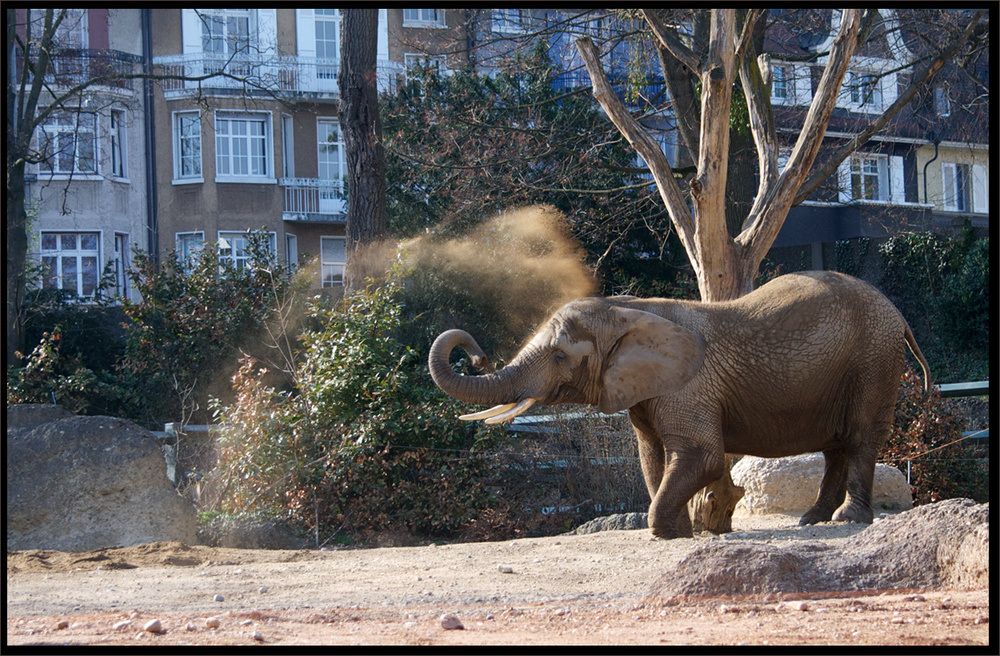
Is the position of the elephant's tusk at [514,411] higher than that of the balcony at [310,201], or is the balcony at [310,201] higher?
the balcony at [310,201]

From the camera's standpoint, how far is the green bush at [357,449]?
11.7 m

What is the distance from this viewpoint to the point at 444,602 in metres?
6.26

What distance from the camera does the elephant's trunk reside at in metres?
8.27

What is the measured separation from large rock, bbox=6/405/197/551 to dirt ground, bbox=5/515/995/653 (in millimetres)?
1044

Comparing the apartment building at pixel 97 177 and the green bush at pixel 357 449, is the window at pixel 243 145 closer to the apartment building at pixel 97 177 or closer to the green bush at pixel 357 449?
the apartment building at pixel 97 177

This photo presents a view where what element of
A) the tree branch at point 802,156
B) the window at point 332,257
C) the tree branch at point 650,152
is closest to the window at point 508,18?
the tree branch at point 650,152

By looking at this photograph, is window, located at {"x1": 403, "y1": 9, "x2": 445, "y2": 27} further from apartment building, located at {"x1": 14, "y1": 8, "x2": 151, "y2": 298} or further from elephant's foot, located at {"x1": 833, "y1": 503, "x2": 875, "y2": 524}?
elephant's foot, located at {"x1": 833, "y1": 503, "x2": 875, "y2": 524}

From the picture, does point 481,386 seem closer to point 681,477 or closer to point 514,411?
point 514,411

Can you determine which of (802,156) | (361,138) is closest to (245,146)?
(361,138)

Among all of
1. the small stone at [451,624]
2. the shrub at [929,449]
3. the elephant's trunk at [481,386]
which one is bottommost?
the shrub at [929,449]

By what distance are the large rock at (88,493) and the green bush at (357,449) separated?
152 centimetres

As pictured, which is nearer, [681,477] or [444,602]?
[444,602]

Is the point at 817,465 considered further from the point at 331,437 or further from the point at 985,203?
the point at 985,203

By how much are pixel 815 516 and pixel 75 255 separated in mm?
26620
